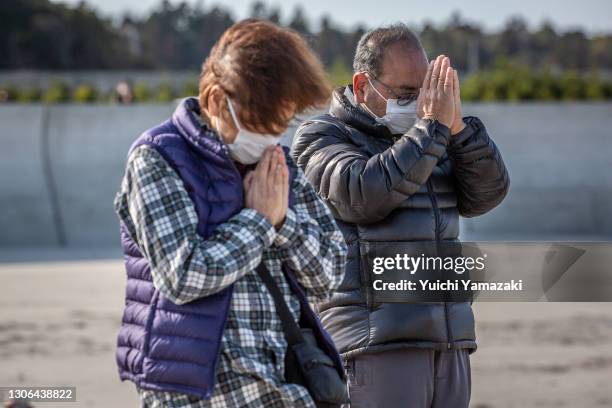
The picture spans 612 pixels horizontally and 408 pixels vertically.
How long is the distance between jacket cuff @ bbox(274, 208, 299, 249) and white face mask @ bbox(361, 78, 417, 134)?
0.98 metres

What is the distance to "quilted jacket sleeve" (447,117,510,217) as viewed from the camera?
11.1 feet

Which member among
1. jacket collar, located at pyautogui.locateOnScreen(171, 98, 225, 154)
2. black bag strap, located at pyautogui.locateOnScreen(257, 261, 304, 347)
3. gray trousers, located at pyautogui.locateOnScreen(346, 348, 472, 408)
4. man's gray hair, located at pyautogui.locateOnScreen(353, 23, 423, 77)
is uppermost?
man's gray hair, located at pyautogui.locateOnScreen(353, 23, 423, 77)

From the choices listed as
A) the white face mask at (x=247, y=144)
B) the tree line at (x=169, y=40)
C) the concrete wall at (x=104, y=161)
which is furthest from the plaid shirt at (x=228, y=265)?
the tree line at (x=169, y=40)

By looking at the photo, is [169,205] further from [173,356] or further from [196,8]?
[196,8]

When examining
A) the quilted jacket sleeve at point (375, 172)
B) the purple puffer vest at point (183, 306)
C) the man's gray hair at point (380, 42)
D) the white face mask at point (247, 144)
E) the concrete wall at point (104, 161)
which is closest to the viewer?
the purple puffer vest at point (183, 306)

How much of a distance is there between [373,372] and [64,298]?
7184 mm

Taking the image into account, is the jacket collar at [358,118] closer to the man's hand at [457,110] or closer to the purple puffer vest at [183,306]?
the man's hand at [457,110]

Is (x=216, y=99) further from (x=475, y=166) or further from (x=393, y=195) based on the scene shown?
(x=475, y=166)

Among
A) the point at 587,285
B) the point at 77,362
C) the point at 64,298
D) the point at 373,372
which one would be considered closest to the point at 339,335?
the point at 373,372

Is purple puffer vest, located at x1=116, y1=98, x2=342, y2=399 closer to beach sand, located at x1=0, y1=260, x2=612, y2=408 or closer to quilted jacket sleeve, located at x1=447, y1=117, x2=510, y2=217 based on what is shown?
quilted jacket sleeve, located at x1=447, y1=117, x2=510, y2=217

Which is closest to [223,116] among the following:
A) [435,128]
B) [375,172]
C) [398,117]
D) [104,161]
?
[375,172]

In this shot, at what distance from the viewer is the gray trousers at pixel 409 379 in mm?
3270

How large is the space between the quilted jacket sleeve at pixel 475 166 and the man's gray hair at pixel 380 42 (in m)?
→ 0.31

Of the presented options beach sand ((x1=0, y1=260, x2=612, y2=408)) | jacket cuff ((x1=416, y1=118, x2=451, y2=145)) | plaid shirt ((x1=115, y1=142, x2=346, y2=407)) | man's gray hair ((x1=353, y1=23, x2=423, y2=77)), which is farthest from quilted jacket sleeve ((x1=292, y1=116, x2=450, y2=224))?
beach sand ((x1=0, y1=260, x2=612, y2=408))
